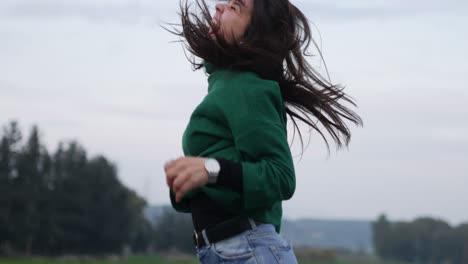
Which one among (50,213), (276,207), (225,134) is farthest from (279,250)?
(50,213)

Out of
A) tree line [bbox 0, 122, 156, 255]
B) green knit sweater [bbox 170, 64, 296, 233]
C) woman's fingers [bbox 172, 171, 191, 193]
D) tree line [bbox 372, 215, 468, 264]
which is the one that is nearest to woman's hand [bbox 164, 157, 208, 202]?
woman's fingers [bbox 172, 171, 191, 193]

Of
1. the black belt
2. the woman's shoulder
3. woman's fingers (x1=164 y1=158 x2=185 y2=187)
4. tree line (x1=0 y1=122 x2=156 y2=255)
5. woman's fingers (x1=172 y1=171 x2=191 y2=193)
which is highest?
tree line (x1=0 y1=122 x2=156 y2=255)

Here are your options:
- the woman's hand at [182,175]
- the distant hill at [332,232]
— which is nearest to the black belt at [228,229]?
the woman's hand at [182,175]

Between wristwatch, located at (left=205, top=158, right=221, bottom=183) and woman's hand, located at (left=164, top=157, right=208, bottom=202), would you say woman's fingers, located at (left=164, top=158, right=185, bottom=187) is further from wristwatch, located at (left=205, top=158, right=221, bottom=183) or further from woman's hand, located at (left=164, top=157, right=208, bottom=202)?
wristwatch, located at (left=205, top=158, right=221, bottom=183)

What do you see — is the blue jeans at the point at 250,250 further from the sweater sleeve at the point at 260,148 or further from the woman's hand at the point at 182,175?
the woman's hand at the point at 182,175

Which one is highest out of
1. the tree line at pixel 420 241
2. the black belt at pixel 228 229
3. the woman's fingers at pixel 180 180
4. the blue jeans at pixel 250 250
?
the tree line at pixel 420 241

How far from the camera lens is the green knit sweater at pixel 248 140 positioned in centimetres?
381

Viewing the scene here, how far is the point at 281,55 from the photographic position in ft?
13.7

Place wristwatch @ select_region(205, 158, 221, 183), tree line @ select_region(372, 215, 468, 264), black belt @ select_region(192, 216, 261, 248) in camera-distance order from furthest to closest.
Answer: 1. tree line @ select_region(372, 215, 468, 264)
2. black belt @ select_region(192, 216, 261, 248)
3. wristwatch @ select_region(205, 158, 221, 183)

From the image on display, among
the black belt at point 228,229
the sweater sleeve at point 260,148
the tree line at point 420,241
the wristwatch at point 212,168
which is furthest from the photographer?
the tree line at point 420,241

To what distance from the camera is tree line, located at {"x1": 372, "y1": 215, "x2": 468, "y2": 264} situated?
6294cm

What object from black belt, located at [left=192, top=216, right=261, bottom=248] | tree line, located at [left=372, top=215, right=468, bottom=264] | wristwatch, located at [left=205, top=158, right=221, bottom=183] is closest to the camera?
wristwatch, located at [left=205, top=158, right=221, bottom=183]

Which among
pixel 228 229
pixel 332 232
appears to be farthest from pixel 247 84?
pixel 332 232

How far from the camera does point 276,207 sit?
4066mm
